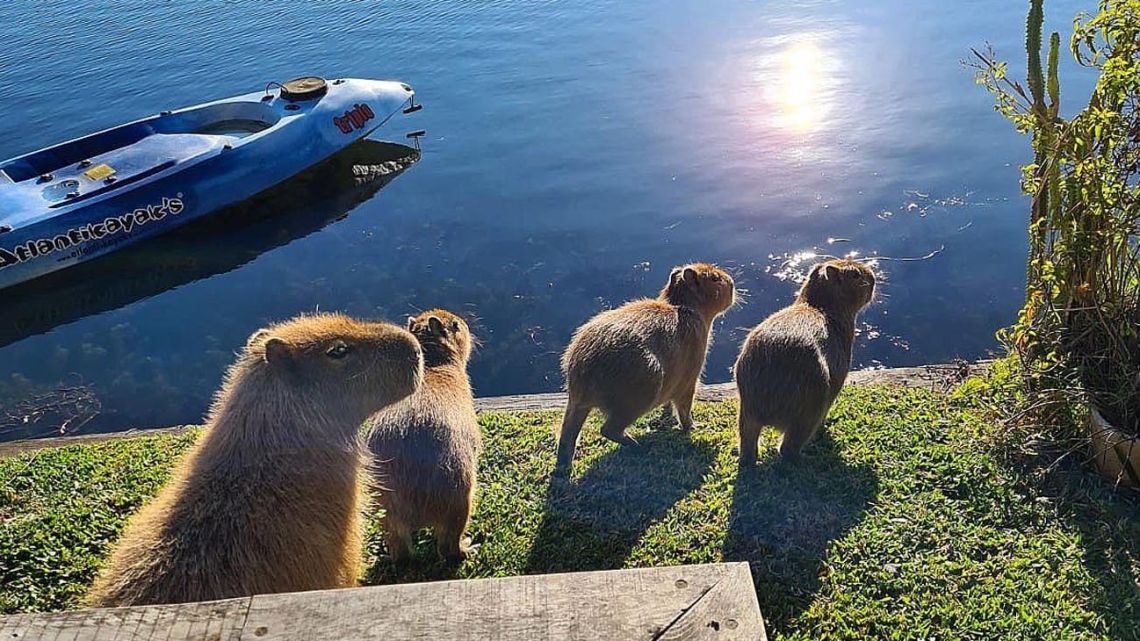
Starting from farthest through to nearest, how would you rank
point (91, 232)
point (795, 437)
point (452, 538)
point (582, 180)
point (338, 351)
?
1. point (582, 180)
2. point (91, 232)
3. point (795, 437)
4. point (452, 538)
5. point (338, 351)

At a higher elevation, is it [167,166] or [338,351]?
[338,351]

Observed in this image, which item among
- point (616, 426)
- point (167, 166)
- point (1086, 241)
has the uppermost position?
point (1086, 241)

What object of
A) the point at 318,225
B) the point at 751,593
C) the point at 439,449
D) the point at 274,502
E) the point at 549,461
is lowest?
the point at 318,225

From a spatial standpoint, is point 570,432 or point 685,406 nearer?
point 570,432

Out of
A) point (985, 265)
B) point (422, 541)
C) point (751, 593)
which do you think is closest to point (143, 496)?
point (422, 541)

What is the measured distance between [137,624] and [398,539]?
7.33 ft

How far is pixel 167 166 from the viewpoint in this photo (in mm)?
9406

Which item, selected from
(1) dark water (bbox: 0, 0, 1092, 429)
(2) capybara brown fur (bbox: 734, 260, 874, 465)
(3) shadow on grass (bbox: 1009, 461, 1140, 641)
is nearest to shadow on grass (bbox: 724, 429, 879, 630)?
(2) capybara brown fur (bbox: 734, 260, 874, 465)

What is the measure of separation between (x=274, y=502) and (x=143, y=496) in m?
1.75

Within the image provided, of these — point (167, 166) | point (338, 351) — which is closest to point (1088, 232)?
point (338, 351)

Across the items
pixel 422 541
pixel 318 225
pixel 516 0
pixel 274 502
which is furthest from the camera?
pixel 516 0

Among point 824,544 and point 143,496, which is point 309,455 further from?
point 824,544

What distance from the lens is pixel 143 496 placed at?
13.9ft

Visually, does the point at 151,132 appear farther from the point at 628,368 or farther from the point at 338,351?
the point at 338,351
